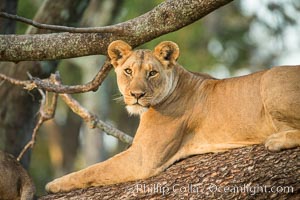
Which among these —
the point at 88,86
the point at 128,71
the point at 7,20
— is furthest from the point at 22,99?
the point at 128,71

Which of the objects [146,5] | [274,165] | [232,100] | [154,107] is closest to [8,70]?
[154,107]

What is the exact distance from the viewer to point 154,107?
7.36m

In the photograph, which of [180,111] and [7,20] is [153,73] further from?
[7,20]

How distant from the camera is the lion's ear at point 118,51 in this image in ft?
22.5

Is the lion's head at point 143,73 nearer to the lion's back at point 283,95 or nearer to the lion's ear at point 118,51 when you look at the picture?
the lion's ear at point 118,51

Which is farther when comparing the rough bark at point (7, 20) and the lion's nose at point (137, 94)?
the rough bark at point (7, 20)

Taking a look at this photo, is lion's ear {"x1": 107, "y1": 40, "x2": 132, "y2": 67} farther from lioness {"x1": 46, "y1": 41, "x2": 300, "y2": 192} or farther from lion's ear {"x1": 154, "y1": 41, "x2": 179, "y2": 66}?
lion's ear {"x1": 154, "y1": 41, "x2": 179, "y2": 66}

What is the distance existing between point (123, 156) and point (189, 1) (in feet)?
5.12

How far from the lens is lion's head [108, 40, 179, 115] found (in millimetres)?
6965

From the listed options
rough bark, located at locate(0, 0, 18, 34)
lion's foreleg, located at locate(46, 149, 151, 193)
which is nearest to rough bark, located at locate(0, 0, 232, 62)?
lion's foreleg, located at locate(46, 149, 151, 193)

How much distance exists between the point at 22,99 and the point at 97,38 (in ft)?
10.8

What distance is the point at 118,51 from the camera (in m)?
7.02

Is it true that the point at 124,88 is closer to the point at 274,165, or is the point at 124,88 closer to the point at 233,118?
the point at 233,118

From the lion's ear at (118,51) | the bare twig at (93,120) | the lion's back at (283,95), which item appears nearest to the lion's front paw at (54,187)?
the lion's ear at (118,51)
